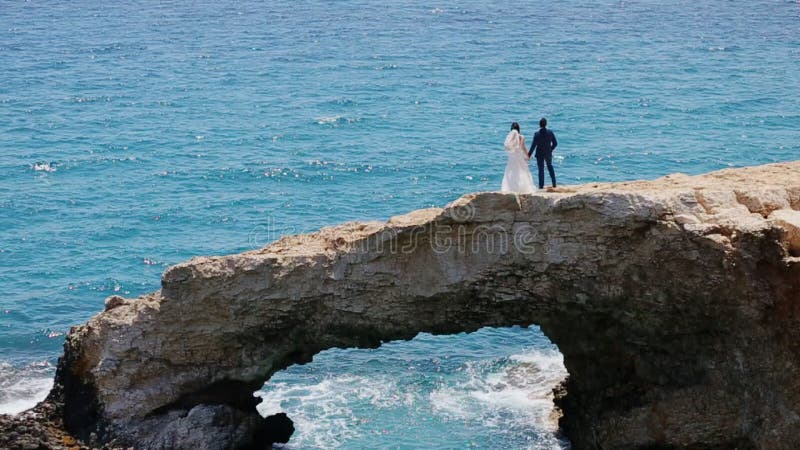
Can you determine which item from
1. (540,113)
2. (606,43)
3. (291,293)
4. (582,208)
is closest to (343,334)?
(291,293)

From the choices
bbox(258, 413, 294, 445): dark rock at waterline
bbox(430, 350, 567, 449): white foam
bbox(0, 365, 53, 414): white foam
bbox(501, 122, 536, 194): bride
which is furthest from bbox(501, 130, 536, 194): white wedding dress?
bbox(0, 365, 53, 414): white foam

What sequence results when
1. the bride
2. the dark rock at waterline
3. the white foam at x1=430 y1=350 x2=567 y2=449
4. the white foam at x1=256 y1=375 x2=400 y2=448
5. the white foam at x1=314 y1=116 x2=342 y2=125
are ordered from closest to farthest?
the bride → the dark rock at waterline → the white foam at x1=256 y1=375 x2=400 y2=448 → the white foam at x1=430 y1=350 x2=567 y2=449 → the white foam at x1=314 y1=116 x2=342 y2=125

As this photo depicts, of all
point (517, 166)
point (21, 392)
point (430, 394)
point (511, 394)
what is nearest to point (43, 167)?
point (21, 392)

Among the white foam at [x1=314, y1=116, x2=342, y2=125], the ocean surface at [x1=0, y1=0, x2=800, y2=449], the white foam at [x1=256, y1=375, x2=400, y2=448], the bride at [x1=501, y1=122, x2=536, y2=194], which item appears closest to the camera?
the bride at [x1=501, y1=122, x2=536, y2=194]

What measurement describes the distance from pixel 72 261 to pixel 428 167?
16.5 meters

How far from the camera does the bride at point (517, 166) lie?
→ 29453mm

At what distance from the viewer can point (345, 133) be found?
202 feet

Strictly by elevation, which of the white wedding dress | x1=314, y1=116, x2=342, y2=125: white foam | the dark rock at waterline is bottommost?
the dark rock at waterline

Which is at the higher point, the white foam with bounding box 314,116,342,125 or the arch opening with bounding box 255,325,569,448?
the white foam with bounding box 314,116,342,125

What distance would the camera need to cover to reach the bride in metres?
29.5

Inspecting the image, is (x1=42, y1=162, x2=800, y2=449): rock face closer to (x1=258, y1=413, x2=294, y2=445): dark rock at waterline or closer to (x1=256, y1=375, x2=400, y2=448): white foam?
(x1=258, y1=413, x2=294, y2=445): dark rock at waterline

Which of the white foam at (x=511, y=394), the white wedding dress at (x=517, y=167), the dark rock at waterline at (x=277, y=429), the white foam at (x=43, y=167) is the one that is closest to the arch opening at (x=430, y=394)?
the white foam at (x=511, y=394)

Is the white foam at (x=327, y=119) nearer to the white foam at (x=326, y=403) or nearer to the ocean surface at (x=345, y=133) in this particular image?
the ocean surface at (x=345, y=133)

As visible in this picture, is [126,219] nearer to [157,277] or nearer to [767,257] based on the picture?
[157,277]
